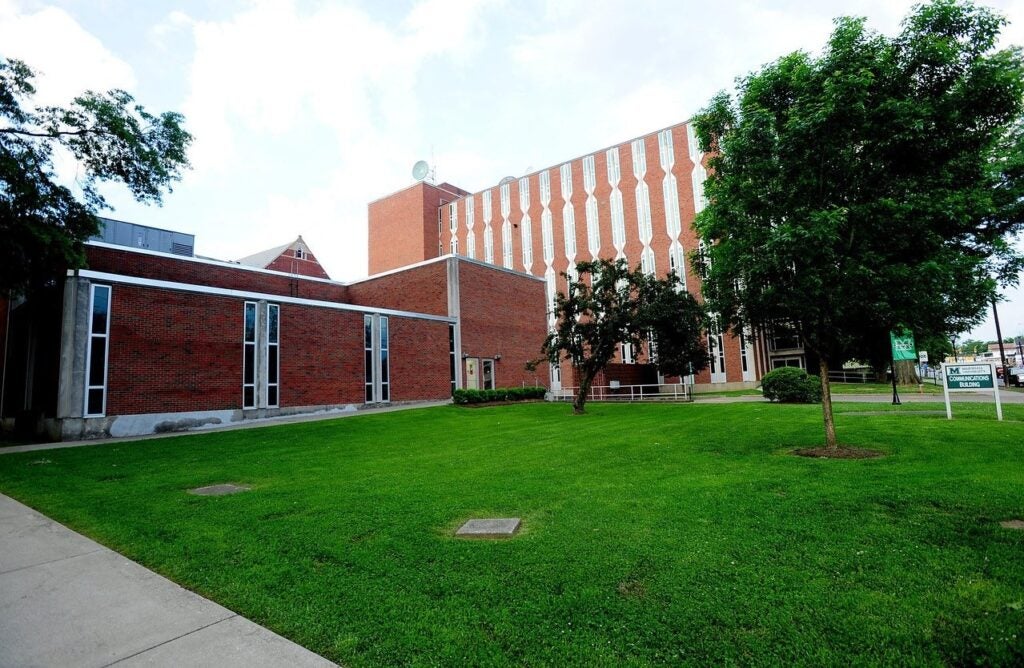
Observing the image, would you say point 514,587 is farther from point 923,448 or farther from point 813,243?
point 923,448

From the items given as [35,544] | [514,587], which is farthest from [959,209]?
[35,544]

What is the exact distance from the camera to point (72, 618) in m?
3.35

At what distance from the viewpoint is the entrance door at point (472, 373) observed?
2989cm

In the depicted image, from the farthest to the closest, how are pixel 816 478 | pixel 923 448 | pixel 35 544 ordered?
pixel 923 448
pixel 816 478
pixel 35 544

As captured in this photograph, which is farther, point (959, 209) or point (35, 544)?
point (959, 209)

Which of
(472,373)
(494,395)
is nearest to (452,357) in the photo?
(472,373)

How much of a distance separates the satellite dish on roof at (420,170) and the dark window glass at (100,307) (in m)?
49.2

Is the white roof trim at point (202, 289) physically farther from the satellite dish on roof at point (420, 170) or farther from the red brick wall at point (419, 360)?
the satellite dish on roof at point (420, 170)

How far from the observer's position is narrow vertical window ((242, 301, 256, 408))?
19656 mm

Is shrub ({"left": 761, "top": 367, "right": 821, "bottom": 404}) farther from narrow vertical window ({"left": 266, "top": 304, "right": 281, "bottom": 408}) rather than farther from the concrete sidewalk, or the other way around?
the concrete sidewalk

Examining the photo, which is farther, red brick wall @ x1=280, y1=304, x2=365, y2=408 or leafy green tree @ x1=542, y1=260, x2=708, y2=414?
red brick wall @ x1=280, y1=304, x2=365, y2=408

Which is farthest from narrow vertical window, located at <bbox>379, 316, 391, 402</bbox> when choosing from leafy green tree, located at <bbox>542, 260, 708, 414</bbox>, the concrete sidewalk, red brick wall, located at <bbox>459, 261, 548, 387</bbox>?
the concrete sidewalk

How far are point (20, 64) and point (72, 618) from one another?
18.8m

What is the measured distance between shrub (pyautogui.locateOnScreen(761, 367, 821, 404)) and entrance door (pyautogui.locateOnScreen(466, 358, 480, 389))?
15959mm
